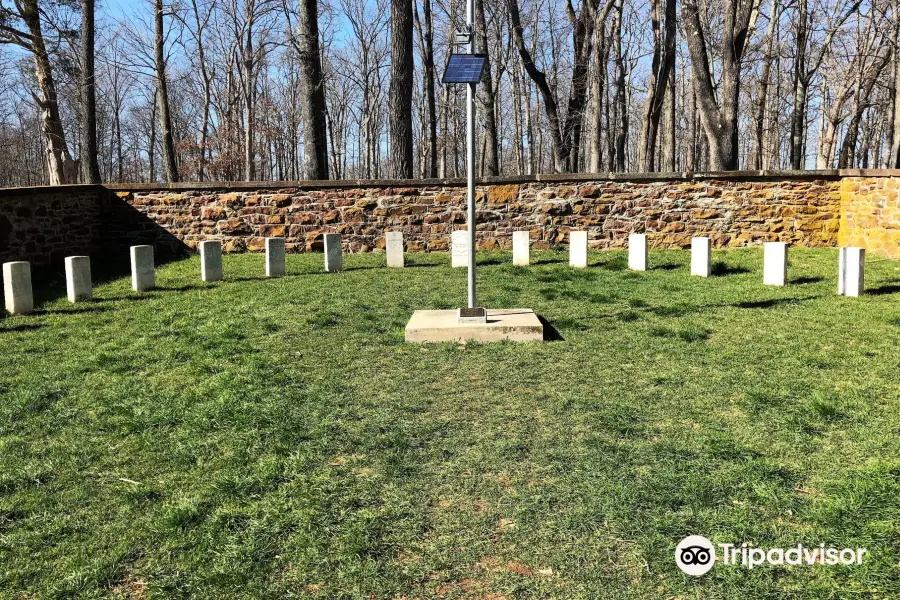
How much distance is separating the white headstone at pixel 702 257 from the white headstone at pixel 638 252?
2.56 ft

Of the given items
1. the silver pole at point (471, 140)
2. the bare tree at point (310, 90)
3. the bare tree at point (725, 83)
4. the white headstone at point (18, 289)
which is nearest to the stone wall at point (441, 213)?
the bare tree at point (310, 90)

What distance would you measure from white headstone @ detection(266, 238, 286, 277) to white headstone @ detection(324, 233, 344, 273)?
0.70m

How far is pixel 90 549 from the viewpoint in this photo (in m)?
2.82

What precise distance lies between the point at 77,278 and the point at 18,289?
730mm

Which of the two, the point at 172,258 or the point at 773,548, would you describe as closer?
the point at 773,548

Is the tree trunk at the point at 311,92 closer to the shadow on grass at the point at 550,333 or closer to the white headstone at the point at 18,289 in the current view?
the white headstone at the point at 18,289

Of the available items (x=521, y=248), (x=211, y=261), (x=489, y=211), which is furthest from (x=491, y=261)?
(x=211, y=261)

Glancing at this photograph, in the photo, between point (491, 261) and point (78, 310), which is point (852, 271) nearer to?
point (491, 261)

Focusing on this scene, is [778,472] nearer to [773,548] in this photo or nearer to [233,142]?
[773,548]

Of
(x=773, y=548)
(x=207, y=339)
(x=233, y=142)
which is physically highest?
(x=233, y=142)

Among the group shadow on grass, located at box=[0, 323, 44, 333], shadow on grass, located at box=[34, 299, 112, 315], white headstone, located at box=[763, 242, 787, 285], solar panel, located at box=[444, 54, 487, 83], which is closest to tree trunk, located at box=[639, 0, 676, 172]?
white headstone, located at box=[763, 242, 787, 285]

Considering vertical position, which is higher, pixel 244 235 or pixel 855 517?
pixel 244 235

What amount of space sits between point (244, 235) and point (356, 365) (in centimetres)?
814

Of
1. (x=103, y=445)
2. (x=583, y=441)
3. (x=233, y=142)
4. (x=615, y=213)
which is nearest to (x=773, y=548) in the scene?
(x=583, y=441)
